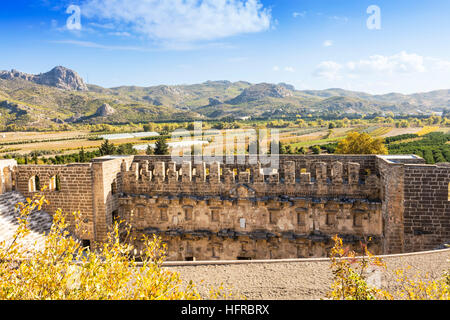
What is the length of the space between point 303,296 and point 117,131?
4288 inches

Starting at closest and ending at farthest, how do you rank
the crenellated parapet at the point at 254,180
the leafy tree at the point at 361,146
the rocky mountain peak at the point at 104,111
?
the crenellated parapet at the point at 254,180 < the leafy tree at the point at 361,146 < the rocky mountain peak at the point at 104,111

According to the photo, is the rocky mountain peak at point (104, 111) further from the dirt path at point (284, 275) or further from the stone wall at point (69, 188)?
the dirt path at point (284, 275)

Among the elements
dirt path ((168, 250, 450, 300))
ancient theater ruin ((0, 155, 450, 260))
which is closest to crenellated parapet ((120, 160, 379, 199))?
ancient theater ruin ((0, 155, 450, 260))

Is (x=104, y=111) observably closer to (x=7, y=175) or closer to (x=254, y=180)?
(x=7, y=175)

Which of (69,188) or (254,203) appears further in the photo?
(69,188)

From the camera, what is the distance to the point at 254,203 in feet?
40.1

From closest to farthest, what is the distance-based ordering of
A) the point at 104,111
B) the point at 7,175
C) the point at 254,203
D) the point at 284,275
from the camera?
the point at 284,275, the point at 254,203, the point at 7,175, the point at 104,111

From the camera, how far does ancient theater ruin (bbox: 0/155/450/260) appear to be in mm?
10875

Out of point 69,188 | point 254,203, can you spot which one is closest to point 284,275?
point 254,203

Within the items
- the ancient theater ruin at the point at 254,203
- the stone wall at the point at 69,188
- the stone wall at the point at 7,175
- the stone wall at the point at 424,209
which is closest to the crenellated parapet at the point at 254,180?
the ancient theater ruin at the point at 254,203

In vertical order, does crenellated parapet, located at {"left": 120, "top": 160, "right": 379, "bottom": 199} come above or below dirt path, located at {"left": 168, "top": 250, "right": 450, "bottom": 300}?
above

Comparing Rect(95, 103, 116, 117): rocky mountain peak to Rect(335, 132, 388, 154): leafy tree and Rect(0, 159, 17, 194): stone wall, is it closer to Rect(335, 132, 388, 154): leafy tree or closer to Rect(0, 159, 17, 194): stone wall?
Rect(335, 132, 388, 154): leafy tree

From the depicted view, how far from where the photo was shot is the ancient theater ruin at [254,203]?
10.9m
